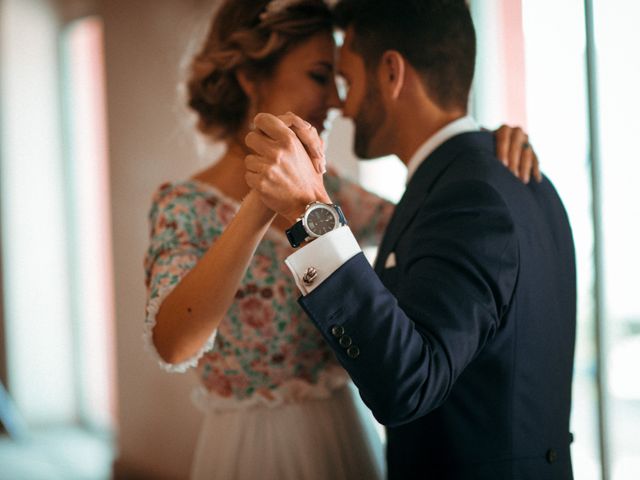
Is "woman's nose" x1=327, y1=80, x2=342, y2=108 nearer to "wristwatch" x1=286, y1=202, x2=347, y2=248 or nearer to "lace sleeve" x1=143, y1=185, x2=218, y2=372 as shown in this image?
"lace sleeve" x1=143, y1=185, x2=218, y2=372

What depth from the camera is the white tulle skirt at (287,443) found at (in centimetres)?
90

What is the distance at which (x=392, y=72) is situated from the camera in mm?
849

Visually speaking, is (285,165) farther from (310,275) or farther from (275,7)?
(275,7)

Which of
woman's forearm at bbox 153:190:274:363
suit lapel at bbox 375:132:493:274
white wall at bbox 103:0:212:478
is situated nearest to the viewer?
woman's forearm at bbox 153:190:274:363

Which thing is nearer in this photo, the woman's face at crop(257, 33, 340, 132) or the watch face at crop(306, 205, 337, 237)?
the watch face at crop(306, 205, 337, 237)

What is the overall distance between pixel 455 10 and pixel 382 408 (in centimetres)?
52

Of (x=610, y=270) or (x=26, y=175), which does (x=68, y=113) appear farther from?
(x=610, y=270)

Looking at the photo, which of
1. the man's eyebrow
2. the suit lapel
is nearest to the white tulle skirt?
the suit lapel

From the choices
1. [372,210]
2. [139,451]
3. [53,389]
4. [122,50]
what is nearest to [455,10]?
[372,210]

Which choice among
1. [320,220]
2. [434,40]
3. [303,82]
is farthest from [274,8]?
Answer: [320,220]

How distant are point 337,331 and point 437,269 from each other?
117mm

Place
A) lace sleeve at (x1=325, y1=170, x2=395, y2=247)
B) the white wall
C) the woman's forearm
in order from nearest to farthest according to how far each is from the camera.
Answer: the woman's forearm, lace sleeve at (x1=325, y1=170, x2=395, y2=247), the white wall

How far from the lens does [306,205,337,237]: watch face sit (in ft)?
1.86

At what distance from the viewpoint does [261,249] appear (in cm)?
88
